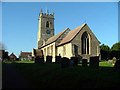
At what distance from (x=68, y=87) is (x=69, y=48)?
36.3 meters

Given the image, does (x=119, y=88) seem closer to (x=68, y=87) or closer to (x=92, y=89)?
(x=92, y=89)

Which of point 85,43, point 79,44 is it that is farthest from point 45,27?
point 79,44

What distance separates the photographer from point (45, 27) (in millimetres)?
73000

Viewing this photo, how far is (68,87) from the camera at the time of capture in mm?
12078

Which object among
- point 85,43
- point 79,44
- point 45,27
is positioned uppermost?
point 45,27

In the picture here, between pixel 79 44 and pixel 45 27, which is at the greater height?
pixel 45 27

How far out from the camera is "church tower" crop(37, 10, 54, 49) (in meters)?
72.1

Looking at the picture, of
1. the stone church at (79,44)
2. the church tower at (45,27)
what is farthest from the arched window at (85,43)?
the church tower at (45,27)

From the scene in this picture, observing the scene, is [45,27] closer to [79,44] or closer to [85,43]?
[85,43]

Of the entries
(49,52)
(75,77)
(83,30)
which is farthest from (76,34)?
(75,77)

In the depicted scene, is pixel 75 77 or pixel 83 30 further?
pixel 83 30

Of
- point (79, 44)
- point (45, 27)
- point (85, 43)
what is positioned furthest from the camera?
point (45, 27)

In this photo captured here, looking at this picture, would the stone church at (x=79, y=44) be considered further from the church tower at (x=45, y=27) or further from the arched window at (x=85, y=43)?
the church tower at (x=45, y=27)

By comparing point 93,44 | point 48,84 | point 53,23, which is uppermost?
point 53,23
